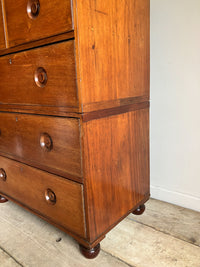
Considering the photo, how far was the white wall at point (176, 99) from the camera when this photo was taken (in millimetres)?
1093

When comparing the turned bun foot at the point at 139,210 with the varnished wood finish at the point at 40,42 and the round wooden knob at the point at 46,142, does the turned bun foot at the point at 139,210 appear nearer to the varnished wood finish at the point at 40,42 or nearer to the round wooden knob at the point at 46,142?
the round wooden knob at the point at 46,142

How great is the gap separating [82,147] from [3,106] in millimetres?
528

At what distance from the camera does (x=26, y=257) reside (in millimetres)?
973

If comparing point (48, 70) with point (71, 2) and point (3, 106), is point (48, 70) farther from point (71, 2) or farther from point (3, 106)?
point (3, 106)

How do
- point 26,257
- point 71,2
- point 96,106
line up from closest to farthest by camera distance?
point 71,2, point 96,106, point 26,257

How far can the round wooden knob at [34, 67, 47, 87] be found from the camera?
87 centimetres

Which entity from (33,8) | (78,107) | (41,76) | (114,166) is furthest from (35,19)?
(114,166)

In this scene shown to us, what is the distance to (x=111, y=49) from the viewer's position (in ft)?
2.88

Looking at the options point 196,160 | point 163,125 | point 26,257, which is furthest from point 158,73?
point 26,257

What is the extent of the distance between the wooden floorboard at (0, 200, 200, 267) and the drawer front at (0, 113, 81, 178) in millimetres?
344

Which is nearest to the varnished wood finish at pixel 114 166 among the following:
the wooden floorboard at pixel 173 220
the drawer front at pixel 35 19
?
the wooden floorboard at pixel 173 220

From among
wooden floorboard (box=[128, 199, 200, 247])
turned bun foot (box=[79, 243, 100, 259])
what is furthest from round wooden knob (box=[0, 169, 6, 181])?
wooden floorboard (box=[128, 199, 200, 247])

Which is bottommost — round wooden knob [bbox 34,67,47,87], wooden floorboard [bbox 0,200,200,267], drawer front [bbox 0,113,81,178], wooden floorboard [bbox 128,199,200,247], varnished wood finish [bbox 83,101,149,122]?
wooden floorboard [bbox 0,200,200,267]

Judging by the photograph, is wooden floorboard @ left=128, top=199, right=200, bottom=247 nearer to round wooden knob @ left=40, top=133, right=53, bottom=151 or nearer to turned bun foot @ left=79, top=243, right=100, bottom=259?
turned bun foot @ left=79, top=243, right=100, bottom=259
